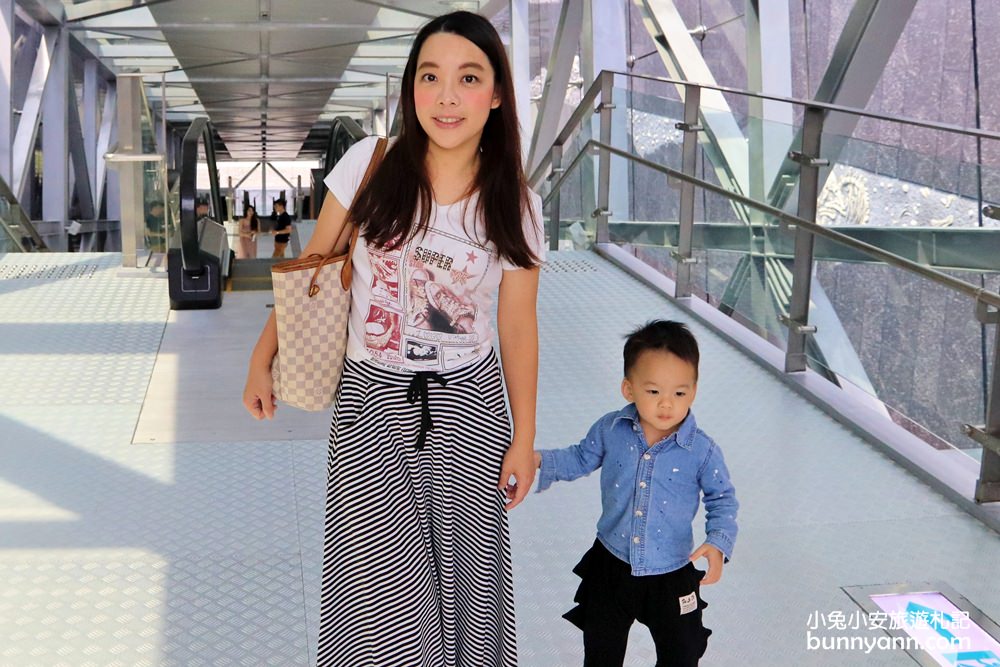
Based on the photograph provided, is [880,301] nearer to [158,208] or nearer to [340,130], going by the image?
[158,208]

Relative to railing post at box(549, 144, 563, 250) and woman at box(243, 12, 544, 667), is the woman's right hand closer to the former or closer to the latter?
woman at box(243, 12, 544, 667)

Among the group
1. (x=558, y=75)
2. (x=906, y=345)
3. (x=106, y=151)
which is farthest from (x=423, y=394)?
(x=106, y=151)

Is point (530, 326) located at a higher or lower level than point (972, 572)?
higher

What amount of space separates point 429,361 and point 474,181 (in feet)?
1.06

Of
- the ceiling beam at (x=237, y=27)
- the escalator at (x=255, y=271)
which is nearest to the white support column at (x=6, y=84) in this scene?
the ceiling beam at (x=237, y=27)

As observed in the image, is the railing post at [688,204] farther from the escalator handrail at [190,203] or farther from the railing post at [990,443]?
the escalator handrail at [190,203]

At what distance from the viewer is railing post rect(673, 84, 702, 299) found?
5.70m

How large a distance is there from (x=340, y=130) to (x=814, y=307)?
6.94 meters

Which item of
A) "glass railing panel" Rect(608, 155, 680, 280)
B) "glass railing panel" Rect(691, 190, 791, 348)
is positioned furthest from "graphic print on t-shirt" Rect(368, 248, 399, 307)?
"glass railing panel" Rect(608, 155, 680, 280)

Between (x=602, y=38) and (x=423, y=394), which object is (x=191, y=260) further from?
(x=602, y=38)

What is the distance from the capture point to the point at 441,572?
1913 mm

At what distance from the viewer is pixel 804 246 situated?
14.5ft

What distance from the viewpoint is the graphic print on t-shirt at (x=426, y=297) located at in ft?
5.94

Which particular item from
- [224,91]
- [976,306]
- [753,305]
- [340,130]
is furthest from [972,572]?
[224,91]
